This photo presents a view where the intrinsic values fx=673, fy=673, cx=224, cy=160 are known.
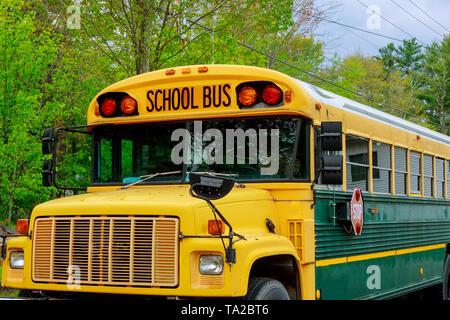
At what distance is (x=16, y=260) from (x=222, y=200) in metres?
1.73

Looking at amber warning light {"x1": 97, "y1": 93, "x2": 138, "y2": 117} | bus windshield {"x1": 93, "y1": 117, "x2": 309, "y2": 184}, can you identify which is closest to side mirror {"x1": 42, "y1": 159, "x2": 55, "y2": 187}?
amber warning light {"x1": 97, "y1": 93, "x2": 138, "y2": 117}

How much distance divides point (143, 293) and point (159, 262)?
25 centimetres

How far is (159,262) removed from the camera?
15.5 ft

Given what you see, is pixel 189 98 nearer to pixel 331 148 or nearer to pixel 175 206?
pixel 331 148

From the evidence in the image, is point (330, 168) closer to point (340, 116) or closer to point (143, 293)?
point (340, 116)

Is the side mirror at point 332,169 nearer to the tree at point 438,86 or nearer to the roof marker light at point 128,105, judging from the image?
the roof marker light at point 128,105

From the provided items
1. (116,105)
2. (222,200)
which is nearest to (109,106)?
(116,105)

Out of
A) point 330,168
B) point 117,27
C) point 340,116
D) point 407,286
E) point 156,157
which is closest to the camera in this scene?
point 330,168

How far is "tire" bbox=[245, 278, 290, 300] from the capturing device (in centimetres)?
497

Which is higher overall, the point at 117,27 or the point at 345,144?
the point at 117,27

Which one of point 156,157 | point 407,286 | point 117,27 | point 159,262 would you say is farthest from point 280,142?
point 117,27

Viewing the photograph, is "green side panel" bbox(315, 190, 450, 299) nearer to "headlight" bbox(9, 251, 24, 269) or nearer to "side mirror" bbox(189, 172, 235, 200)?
"side mirror" bbox(189, 172, 235, 200)

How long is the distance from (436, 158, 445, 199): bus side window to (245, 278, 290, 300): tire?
5537 millimetres

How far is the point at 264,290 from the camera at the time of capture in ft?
16.7
